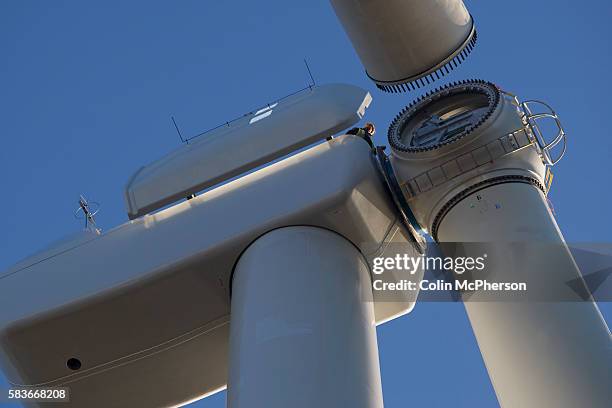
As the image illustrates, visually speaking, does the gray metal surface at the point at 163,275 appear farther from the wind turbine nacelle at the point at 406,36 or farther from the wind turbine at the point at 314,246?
the wind turbine nacelle at the point at 406,36

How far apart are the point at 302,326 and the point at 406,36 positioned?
154 inches

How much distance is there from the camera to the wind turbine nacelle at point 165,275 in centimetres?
848

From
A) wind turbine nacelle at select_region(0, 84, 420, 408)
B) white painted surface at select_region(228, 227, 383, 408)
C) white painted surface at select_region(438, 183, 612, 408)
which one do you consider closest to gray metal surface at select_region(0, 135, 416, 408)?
wind turbine nacelle at select_region(0, 84, 420, 408)

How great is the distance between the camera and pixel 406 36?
9.61 m

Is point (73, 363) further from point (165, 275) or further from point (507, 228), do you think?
point (507, 228)

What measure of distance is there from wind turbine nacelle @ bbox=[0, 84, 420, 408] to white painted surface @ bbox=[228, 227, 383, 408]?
→ 0.29 meters

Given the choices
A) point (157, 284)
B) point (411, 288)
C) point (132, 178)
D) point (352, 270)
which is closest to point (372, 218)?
point (352, 270)

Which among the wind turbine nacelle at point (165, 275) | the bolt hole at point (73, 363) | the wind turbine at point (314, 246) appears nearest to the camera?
the wind turbine at point (314, 246)

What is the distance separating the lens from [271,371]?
6.79 metres

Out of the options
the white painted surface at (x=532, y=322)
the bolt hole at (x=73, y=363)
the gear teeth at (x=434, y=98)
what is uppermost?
the gear teeth at (x=434, y=98)

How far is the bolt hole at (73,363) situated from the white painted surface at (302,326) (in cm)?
198

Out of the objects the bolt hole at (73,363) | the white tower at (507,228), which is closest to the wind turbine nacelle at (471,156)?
the white tower at (507,228)

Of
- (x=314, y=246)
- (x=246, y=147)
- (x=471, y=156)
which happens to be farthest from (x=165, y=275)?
(x=471, y=156)

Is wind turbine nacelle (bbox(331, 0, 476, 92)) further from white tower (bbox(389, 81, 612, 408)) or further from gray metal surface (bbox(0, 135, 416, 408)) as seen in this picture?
gray metal surface (bbox(0, 135, 416, 408))
